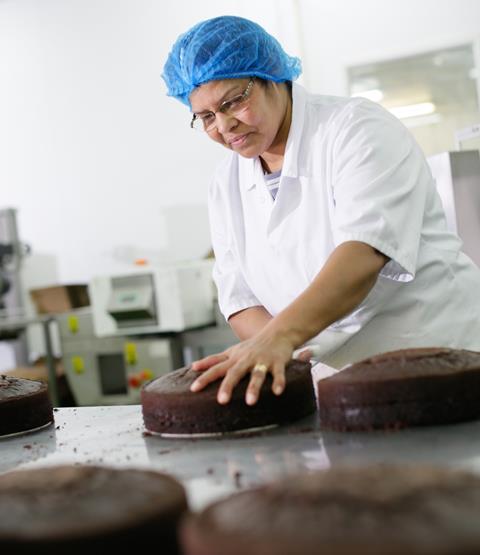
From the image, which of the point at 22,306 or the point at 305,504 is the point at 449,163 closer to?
the point at 305,504

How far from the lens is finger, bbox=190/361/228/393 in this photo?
4.23ft

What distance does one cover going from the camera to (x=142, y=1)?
5.56 m

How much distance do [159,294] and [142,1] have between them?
2498 mm

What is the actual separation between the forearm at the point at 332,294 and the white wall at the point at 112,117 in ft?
12.6

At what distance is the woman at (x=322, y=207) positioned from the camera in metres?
1.55

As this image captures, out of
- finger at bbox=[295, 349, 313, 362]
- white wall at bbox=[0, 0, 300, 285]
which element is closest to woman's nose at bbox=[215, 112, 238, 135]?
finger at bbox=[295, 349, 313, 362]

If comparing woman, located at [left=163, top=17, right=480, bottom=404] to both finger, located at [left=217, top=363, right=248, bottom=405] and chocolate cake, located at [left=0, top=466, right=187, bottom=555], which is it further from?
chocolate cake, located at [left=0, top=466, right=187, bottom=555]

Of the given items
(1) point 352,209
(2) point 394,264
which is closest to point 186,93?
(1) point 352,209

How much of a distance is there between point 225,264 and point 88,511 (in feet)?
4.41

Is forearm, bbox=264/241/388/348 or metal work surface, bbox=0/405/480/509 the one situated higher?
forearm, bbox=264/241/388/348

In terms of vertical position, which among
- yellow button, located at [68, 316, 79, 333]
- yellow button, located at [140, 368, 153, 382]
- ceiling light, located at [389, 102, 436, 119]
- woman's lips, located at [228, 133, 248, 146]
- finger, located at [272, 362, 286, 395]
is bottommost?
yellow button, located at [140, 368, 153, 382]

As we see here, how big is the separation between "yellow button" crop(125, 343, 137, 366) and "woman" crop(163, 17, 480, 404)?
2.59m

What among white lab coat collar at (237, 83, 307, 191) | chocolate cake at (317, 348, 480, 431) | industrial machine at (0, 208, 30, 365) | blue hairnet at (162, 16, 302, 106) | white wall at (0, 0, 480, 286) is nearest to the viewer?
chocolate cake at (317, 348, 480, 431)

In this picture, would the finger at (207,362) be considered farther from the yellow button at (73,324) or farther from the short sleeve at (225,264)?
the yellow button at (73,324)
